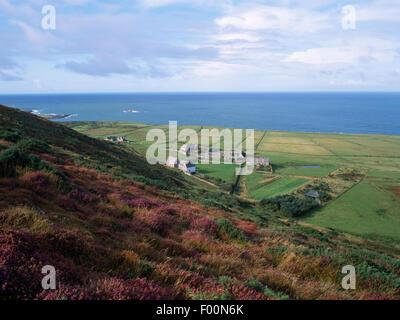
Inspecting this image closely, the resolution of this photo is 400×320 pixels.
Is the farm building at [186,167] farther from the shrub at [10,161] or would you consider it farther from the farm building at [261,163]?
the shrub at [10,161]

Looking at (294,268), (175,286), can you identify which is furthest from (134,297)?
(294,268)

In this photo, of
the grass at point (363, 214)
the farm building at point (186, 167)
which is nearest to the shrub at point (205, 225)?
the grass at point (363, 214)

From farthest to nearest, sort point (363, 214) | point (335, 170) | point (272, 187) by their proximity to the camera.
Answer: point (335, 170)
point (272, 187)
point (363, 214)

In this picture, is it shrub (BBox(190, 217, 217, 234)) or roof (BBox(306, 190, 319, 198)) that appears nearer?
shrub (BBox(190, 217, 217, 234))

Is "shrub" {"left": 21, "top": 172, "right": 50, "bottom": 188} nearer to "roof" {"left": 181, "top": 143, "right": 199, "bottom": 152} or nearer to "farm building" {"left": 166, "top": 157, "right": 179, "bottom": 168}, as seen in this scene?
"farm building" {"left": 166, "top": 157, "right": 179, "bottom": 168}

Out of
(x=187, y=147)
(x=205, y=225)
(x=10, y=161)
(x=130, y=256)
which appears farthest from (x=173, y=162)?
(x=130, y=256)

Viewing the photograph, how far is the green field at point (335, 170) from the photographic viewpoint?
36.9m

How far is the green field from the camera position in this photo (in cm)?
3694

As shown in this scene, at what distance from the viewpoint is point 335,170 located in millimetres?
65562

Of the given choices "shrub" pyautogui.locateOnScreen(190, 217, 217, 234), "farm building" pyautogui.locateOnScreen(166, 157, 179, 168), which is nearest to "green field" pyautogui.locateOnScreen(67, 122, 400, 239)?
"farm building" pyautogui.locateOnScreen(166, 157, 179, 168)

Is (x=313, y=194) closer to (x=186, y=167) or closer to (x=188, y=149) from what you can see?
(x=186, y=167)

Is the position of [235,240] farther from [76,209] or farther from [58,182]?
[58,182]

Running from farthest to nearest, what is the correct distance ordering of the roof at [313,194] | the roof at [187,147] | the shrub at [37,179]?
the roof at [187,147] → the roof at [313,194] → the shrub at [37,179]

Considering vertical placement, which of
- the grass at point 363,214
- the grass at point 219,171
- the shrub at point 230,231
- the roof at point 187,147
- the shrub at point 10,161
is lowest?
the grass at point 363,214
